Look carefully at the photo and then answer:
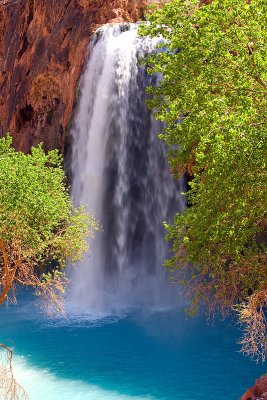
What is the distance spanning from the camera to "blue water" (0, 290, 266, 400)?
563 inches

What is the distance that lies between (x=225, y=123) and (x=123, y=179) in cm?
1765

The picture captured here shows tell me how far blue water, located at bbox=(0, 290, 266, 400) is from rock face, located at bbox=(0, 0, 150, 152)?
1428cm

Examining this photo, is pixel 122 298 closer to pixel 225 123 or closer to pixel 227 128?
pixel 225 123

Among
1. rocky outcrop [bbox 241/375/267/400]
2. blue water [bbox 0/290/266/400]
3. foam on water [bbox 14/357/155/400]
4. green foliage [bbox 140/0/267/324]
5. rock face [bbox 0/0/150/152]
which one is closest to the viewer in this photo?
green foliage [bbox 140/0/267/324]

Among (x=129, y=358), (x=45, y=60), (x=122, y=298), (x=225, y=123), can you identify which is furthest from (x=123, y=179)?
(x=225, y=123)

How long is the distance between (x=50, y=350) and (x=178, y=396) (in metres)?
5.96

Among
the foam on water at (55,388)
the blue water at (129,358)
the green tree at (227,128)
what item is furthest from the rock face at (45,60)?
the green tree at (227,128)

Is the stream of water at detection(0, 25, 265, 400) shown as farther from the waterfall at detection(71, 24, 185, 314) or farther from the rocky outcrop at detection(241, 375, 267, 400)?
the rocky outcrop at detection(241, 375, 267, 400)

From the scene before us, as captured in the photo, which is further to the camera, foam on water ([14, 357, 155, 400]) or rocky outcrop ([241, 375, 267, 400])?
foam on water ([14, 357, 155, 400])

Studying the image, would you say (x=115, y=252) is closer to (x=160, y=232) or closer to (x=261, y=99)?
(x=160, y=232)

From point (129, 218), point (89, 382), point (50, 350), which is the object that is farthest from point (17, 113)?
point (89, 382)

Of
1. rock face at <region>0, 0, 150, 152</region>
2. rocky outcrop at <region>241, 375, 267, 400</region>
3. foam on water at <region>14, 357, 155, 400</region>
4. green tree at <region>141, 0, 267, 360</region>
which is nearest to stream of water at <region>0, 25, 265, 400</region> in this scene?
foam on water at <region>14, 357, 155, 400</region>

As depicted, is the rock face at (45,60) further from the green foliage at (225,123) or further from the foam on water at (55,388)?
the green foliage at (225,123)

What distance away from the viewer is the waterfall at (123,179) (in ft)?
89.1
